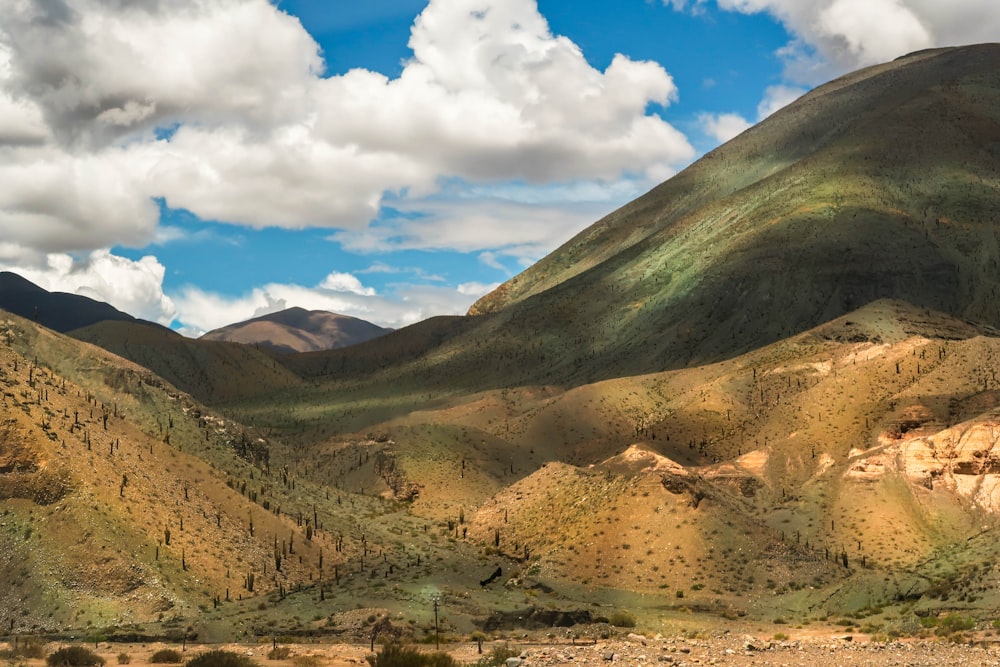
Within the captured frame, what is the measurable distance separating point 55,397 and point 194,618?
1866 cm

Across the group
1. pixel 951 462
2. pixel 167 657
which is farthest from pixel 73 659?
pixel 951 462

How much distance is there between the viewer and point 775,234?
143250mm

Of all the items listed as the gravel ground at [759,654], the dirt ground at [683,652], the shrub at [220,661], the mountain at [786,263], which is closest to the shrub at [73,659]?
the dirt ground at [683,652]

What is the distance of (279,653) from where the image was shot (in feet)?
119

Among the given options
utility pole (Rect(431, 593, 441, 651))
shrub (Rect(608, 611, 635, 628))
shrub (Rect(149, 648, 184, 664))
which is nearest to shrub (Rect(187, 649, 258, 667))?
shrub (Rect(149, 648, 184, 664))

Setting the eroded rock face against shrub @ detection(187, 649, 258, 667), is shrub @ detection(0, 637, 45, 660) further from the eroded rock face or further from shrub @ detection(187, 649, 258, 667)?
the eroded rock face

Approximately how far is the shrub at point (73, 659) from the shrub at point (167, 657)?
1713 mm

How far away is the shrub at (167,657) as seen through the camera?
33.8 meters

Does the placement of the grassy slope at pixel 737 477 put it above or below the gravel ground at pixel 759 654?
above

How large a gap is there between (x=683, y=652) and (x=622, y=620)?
13.6 metres

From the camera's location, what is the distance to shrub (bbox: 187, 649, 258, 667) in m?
30.9

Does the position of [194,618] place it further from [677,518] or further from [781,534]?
[781,534]

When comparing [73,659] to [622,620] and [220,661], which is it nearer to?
[220,661]

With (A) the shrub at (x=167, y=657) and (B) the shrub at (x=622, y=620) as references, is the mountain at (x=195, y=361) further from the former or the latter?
(A) the shrub at (x=167, y=657)
